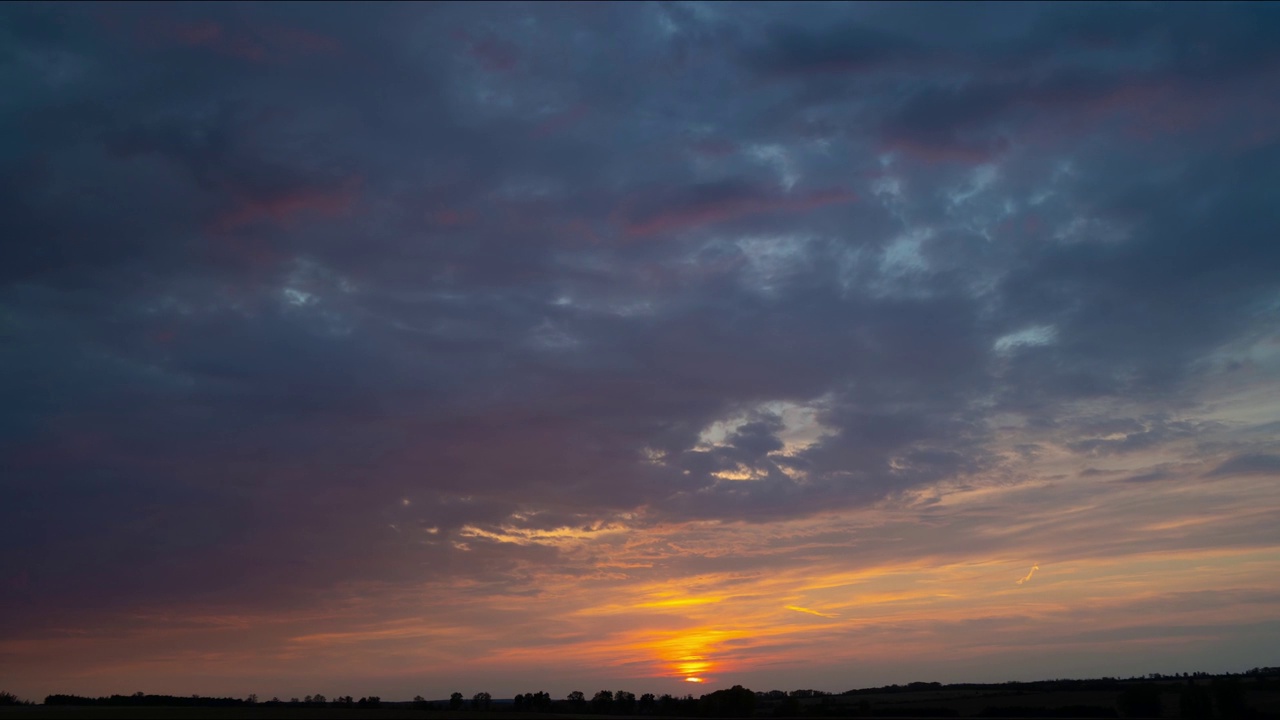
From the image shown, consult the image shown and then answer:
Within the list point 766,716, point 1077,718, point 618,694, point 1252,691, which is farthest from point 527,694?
point 1252,691

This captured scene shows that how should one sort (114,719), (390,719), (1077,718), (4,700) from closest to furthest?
(114,719) < (390,719) < (1077,718) < (4,700)

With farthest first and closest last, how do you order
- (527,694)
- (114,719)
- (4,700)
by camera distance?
(527,694)
(4,700)
(114,719)

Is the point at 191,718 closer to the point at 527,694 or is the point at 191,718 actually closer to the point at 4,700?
the point at 4,700

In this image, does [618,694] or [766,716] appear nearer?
[766,716]

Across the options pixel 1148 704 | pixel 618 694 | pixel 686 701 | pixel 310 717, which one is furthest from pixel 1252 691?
pixel 310 717

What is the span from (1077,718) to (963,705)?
1310 inches

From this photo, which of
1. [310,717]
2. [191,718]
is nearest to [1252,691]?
[310,717]

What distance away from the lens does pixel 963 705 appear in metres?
163

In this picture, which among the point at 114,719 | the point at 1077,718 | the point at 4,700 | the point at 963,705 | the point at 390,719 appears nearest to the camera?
the point at 114,719

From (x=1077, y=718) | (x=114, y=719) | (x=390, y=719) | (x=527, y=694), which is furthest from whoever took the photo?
(x=527, y=694)

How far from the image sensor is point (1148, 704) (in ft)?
439

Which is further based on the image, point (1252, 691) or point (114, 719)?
point (1252, 691)

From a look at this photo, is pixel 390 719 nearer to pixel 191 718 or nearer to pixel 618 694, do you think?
pixel 191 718

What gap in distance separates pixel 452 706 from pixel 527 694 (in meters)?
20.4
